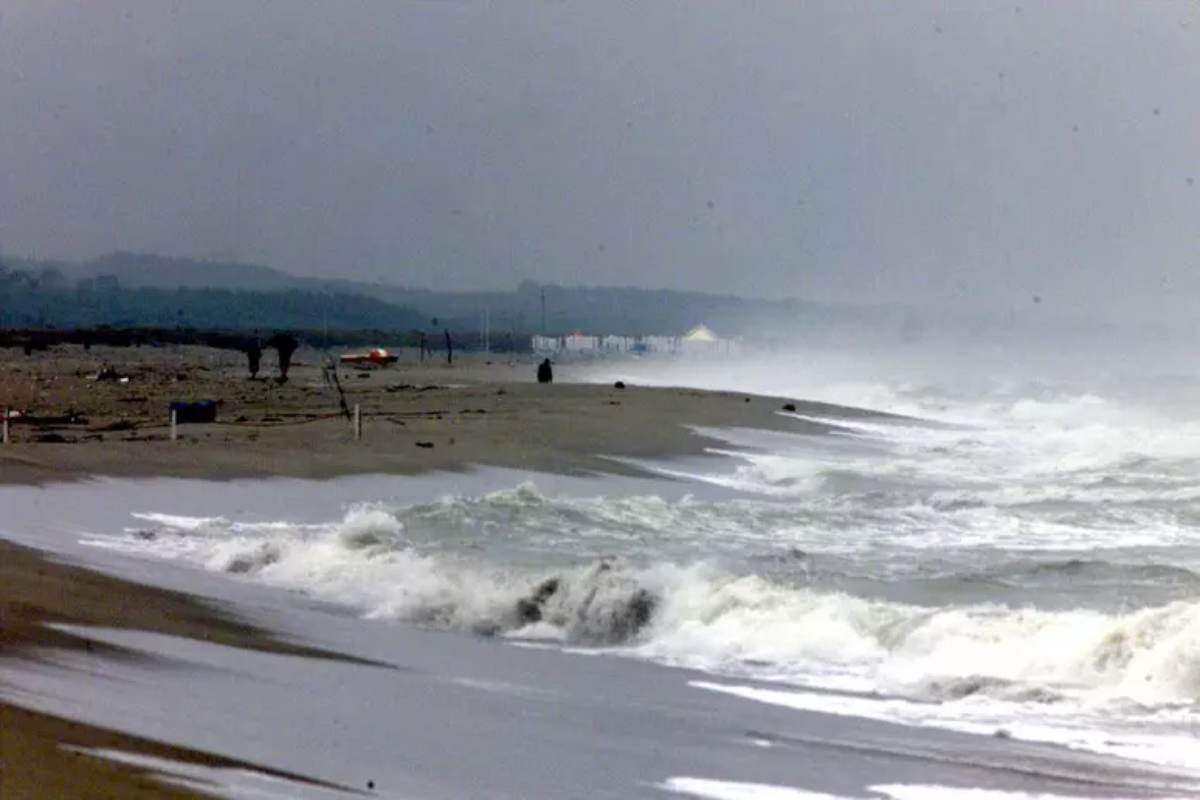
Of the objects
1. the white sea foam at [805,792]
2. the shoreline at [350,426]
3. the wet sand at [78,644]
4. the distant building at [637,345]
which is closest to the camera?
the wet sand at [78,644]

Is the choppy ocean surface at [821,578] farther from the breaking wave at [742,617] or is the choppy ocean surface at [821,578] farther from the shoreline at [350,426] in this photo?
the shoreline at [350,426]

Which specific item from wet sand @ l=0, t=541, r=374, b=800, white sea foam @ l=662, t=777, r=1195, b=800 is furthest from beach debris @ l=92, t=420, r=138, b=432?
white sea foam @ l=662, t=777, r=1195, b=800

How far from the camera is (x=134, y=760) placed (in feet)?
23.1

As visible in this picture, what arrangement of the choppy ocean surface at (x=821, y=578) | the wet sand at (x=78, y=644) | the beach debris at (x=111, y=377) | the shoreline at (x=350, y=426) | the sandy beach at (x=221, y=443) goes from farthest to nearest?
the beach debris at (x=111, y=377) → the shoreline at (x=350, y=426) → the choppy ocean surface at (x=821, y=578) → the sandy beach at (x=221, y=443) → the wet sand at (x=78, y=644)

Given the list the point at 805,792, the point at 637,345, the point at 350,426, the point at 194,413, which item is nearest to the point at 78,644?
the point at 805,792

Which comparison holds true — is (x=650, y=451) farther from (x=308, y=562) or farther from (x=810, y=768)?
(x=810, y=768)

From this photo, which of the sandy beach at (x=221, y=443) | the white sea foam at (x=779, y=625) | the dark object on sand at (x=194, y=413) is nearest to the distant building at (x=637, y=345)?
the sandy beach at (x=221, y=443)

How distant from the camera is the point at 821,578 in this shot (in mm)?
16031

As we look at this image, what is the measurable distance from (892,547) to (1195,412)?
4620cm

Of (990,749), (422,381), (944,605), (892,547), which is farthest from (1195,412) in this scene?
(990,749)

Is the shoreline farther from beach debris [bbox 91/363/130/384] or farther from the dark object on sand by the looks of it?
beach debris [bbox 91/363/130/384]

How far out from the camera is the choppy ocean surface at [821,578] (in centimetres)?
1125

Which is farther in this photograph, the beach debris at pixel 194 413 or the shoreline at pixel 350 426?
the beach debris at pixel 194 413

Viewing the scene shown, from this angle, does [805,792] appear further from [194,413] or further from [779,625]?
[194,413]
